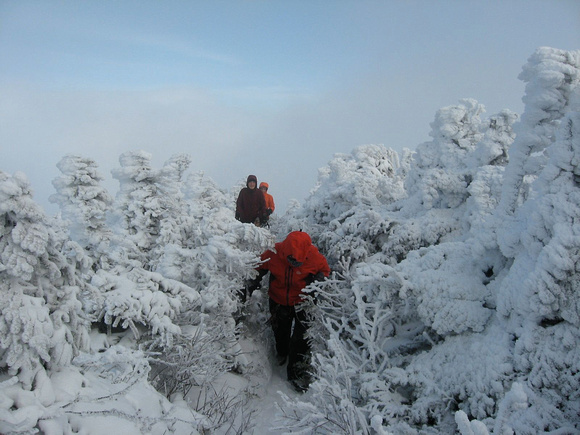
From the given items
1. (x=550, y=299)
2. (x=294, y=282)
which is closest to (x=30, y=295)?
(x=294, y=282)

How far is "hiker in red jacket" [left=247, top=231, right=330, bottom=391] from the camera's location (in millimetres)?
6492

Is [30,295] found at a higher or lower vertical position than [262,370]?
higher

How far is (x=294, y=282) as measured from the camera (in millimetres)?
6598

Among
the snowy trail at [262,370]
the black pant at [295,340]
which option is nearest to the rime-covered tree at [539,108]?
the black pant at [295,340]

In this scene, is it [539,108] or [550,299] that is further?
[539,108]

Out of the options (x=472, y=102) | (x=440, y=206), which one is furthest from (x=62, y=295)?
(x=472, y=102)

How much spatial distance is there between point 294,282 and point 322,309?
2.25 feet

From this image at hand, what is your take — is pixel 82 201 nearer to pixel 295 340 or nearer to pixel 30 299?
pixel 30 299

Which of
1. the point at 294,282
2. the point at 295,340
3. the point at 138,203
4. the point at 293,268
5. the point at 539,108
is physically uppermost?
the point at 539,108

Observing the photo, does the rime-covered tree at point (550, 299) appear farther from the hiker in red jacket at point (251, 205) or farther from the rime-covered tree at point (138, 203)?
the hiker in red jacket at point (251, 205)

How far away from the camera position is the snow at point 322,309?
313 centimetres

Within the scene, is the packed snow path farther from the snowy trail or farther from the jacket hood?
the jacket hood

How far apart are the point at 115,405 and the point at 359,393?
8.39ft

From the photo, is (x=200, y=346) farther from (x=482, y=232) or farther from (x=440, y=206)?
(x=440, y=206)
